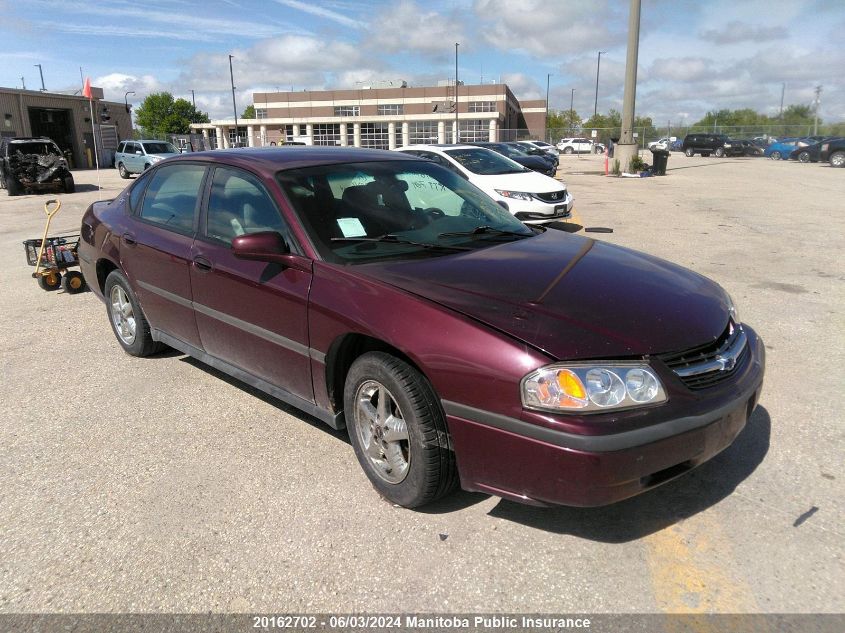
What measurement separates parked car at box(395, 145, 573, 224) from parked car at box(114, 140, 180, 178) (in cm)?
2031

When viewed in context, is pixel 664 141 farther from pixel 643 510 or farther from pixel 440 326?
pixel 440 326

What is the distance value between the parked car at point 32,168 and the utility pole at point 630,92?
21595mm

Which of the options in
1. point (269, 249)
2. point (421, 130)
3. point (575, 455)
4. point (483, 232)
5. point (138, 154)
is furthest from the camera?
point (421, 130)

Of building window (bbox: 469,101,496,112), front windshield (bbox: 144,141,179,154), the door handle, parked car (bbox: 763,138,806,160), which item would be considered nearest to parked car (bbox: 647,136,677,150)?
parked car (bbox: 763,138,806,160)

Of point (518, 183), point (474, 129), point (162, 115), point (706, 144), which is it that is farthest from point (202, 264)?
point (162, 115)

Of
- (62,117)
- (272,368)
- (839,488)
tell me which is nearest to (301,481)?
(272,368)

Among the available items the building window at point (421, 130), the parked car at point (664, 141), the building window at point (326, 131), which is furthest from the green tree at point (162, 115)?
the parked car at point (664, 141)

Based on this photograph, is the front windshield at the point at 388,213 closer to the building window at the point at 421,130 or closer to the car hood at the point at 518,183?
the car hood at the point at 518,183

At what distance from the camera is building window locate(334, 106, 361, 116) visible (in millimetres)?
90500

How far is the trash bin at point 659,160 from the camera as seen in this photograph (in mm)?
27188

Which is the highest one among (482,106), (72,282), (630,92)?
(482,106)

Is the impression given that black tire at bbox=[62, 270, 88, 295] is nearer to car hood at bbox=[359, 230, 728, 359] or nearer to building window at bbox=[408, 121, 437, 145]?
car hood at bbox=[359, 230, 728, 359]

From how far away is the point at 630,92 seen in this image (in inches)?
1022

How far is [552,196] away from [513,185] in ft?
2.23
